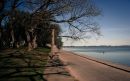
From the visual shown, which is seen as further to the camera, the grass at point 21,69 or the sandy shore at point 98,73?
the sandy shore at point 98,73

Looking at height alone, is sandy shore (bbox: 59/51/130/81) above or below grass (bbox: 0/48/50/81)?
below

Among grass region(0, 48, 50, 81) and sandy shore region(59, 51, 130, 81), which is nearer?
grass region(0, 48, 50, 81)

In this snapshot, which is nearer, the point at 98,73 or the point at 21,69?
the point at 98,73

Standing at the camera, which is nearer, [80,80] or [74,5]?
[80,80]

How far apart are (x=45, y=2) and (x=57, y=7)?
5.64 ft

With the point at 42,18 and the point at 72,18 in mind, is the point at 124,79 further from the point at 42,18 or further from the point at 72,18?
the point at 72,18

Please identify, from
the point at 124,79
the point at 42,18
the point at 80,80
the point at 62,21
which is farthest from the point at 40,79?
the point at 62,21

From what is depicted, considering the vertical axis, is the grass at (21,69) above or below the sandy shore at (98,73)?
above

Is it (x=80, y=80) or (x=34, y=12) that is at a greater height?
(x=34, y=12)

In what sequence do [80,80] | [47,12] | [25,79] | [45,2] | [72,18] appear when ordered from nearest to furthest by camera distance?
[25,79] < [80,80] < [45,2] < [47,12] < [72,18]

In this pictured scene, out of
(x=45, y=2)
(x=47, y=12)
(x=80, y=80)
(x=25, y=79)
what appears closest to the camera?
(x=25, y=79)

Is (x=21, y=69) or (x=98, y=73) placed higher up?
(x=21, y=69)

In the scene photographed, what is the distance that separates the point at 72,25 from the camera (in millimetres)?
25219

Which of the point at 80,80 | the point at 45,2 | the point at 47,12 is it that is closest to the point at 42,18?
the point at 47,12
